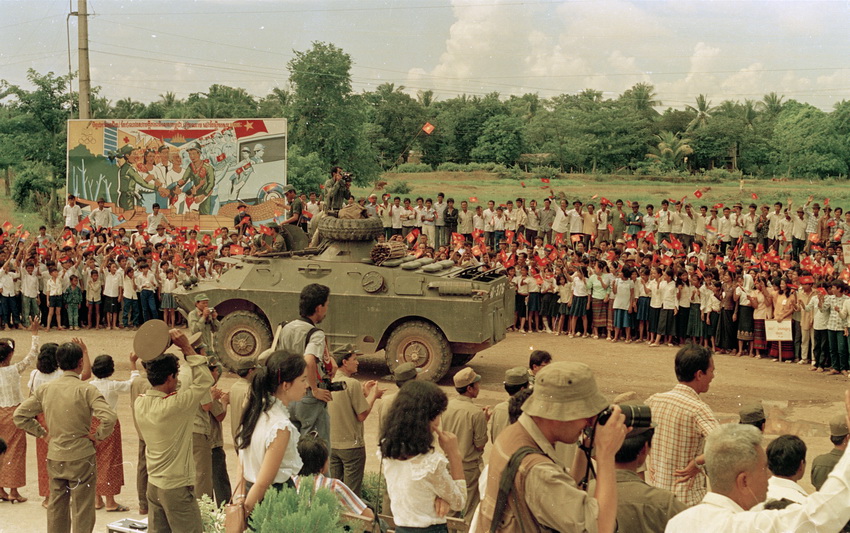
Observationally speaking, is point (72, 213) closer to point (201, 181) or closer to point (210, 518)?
point (201, 181)

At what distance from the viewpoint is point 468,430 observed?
7102mm

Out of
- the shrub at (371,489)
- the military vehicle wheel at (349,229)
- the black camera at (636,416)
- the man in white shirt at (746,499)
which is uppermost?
the military vehicle wheel at (349,229)

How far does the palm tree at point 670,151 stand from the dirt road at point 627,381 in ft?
87.4

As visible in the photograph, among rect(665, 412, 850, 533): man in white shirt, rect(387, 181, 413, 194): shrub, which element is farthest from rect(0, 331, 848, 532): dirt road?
rect(387, 181, 413, 194): shrub

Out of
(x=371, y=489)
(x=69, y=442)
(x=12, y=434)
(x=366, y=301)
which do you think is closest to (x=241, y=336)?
(x=366, y=301)

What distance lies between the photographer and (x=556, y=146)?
45031 millimetres

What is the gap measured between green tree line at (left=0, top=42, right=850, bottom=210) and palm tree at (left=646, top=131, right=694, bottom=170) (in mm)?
65

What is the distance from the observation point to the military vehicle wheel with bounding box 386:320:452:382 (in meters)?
14.6

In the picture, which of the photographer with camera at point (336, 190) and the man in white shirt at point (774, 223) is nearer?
the photographer with camera at point (336, 190)

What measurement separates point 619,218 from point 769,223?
11.1 feet

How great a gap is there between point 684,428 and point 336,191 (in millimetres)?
10239

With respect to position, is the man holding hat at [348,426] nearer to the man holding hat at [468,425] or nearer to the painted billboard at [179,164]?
the man holding hat at [468,425]

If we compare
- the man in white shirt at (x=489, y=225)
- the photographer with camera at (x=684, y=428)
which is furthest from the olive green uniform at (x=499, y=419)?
the man in white shirt at (x=489, y=225)

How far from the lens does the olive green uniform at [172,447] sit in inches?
247
